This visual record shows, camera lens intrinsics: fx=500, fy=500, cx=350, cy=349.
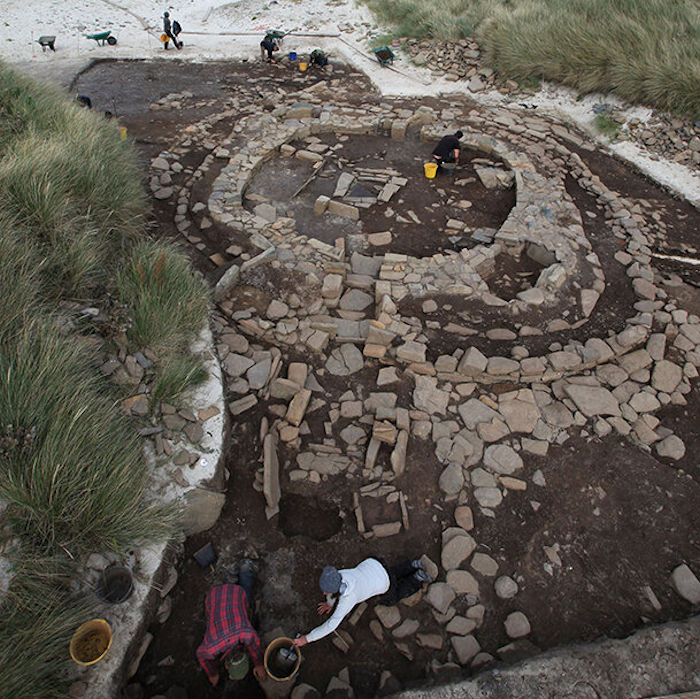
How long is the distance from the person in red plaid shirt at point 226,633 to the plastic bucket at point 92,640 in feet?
1.96

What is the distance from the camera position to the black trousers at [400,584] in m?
3.88

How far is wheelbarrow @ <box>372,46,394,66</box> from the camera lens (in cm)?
1253

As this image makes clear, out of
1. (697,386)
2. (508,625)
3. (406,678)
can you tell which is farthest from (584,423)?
(406,678)

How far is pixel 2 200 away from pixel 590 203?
26.9 feet

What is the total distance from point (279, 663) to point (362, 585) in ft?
2.51

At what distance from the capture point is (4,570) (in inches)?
125

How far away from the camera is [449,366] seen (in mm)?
5383

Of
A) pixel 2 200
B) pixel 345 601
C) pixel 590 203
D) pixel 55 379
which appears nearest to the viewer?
pixel 345 601

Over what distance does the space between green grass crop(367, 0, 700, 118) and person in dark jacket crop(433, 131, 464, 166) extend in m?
4.54

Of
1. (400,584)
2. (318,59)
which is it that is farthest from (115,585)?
(318,59)

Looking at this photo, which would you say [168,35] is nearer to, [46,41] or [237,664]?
[46,41]

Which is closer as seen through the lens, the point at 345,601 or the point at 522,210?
the point at 345,601

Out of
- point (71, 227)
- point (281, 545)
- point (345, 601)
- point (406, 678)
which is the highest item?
point (71, 227)

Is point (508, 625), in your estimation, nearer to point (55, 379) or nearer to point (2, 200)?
point (55, 379)
